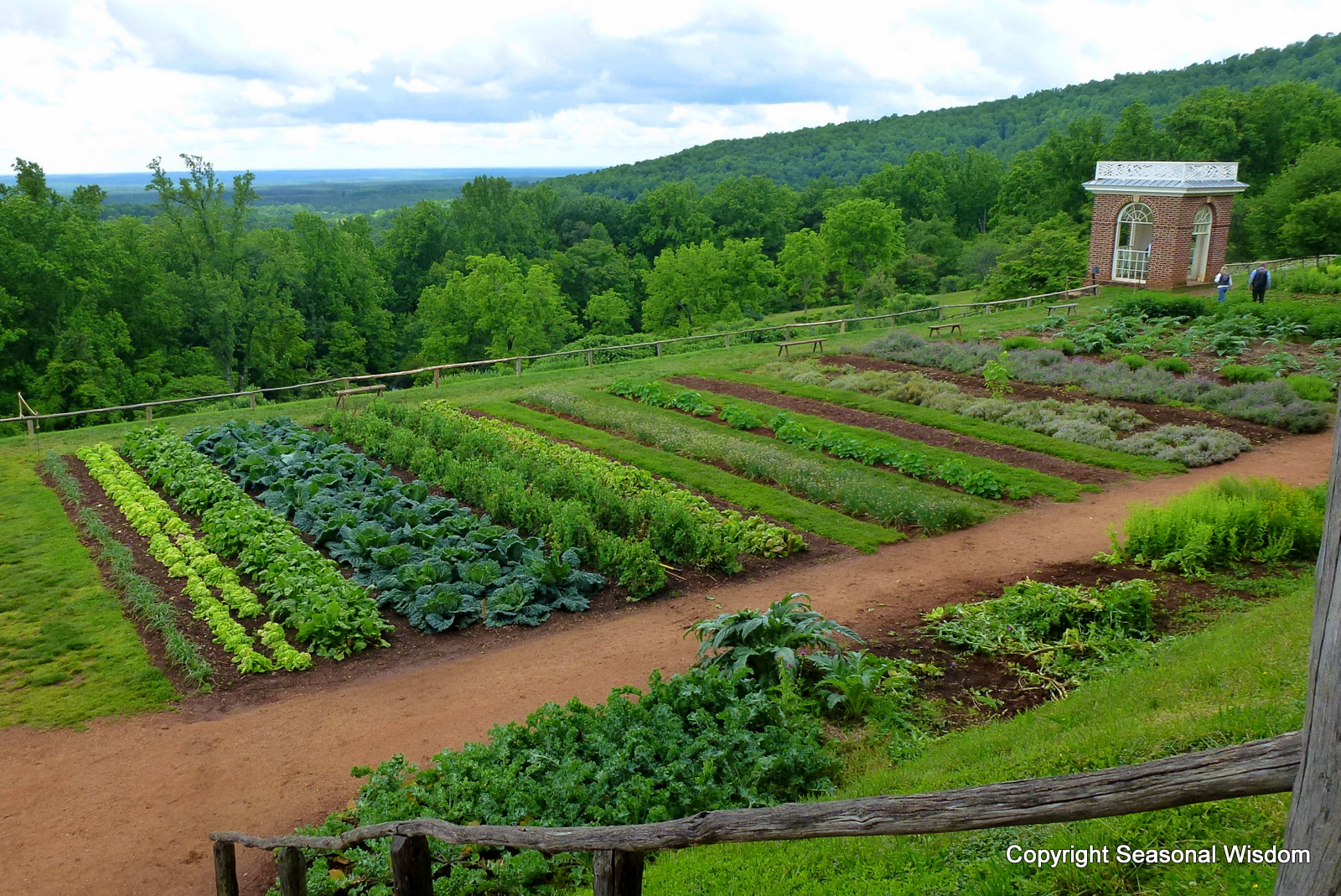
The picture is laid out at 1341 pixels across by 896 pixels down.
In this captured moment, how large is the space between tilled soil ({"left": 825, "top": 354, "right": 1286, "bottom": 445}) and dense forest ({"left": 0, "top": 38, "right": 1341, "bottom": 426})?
1540 cm

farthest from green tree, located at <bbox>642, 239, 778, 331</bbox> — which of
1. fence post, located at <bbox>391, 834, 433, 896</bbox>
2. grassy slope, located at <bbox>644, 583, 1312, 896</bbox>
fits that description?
fence post, located at <bbox>391, 834, 433, 896</bbox>

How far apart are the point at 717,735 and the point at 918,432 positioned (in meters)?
12.5

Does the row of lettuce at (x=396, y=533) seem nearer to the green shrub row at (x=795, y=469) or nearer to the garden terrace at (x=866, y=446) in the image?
the green shrub row at (x=795, y=469)

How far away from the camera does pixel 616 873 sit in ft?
11.2

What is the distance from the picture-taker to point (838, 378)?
22312mm

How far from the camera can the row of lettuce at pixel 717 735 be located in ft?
20.4

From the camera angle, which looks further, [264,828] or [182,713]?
[182,713]

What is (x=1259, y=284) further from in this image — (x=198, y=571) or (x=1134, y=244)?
(x=198, y=571)

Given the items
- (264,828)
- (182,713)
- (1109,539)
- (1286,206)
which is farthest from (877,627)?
(1286,206)

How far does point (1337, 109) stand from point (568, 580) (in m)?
54.9

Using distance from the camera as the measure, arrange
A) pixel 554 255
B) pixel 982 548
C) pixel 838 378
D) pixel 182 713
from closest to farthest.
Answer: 1. pixel 182 713
2. pixel 982 548
3. pixel 838 378
4. pixel 554 255

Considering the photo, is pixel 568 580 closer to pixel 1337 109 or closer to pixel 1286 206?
pixel 1286 206

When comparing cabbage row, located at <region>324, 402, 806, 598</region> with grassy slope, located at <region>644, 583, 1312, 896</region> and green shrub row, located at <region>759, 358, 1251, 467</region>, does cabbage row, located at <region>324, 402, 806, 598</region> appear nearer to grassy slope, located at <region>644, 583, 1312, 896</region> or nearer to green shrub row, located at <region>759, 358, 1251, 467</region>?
grassy slope, located at <region>644, 583, 1312, 896</region>

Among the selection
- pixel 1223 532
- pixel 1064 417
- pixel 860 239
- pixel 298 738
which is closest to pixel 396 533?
pixel 298 738
